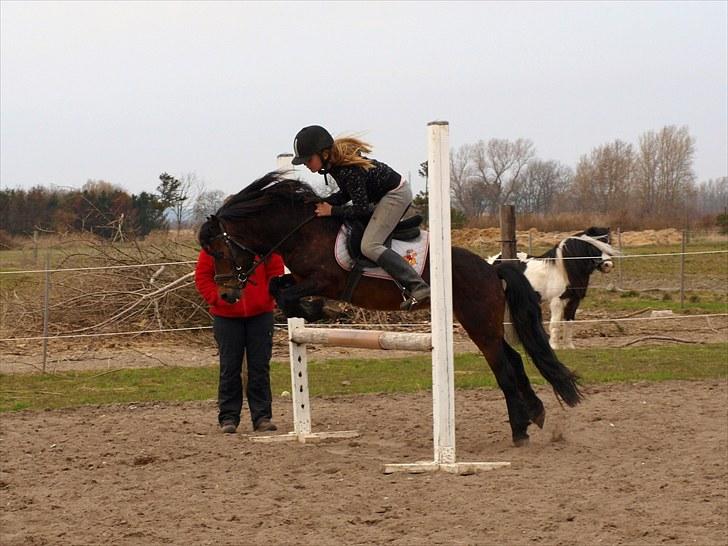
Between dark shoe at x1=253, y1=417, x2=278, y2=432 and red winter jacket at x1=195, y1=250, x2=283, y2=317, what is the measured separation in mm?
891

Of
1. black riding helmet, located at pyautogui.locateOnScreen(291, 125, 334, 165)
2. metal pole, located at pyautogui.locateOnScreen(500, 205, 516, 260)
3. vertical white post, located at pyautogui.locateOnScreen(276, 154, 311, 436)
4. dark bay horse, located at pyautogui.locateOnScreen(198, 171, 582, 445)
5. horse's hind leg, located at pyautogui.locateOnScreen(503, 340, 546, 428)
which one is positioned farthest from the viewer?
metal pole, located at pyautogui.locateOnScreen(500, 205, 516, 260)

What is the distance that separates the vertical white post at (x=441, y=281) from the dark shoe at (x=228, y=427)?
2.27 meters

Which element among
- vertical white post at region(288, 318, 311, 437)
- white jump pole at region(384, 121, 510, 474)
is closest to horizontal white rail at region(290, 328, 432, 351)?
vertical white post at region(288, 318, 311, 437)

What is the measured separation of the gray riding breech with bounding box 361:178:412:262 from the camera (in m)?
6.49

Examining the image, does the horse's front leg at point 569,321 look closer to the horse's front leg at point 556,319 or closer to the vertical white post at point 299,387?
the horse's front leg at point 556,319

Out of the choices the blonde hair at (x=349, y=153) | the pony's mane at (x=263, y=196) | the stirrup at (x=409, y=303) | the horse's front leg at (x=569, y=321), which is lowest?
the horse's front leg at (x=569, y=321)

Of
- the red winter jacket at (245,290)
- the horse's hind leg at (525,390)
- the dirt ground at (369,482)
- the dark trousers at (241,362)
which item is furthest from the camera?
the dark trousers at (241,362)

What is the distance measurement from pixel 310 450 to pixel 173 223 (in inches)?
534

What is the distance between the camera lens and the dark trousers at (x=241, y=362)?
26.9 feet

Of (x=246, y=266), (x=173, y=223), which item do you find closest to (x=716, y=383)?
(x=246, y=266)

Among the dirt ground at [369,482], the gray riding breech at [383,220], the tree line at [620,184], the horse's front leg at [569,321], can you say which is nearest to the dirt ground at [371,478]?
the dirt ground at [369,482]

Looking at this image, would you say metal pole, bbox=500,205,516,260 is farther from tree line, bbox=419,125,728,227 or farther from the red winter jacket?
tree line, bbox=419,125,728,227

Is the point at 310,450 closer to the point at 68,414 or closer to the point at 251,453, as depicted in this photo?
the point at 251,453

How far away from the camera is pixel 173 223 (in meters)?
20.1
